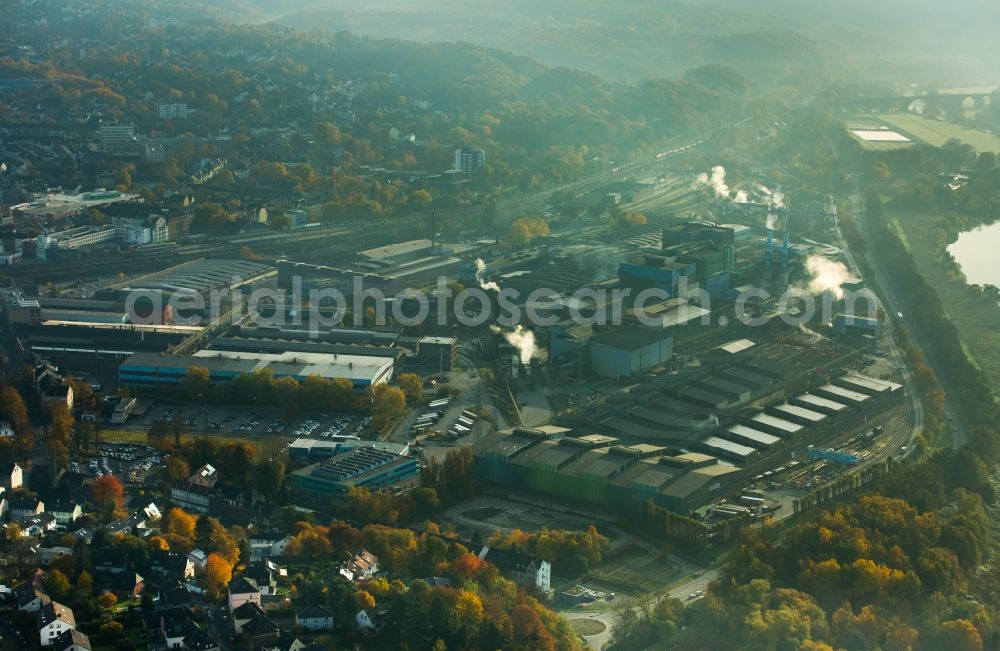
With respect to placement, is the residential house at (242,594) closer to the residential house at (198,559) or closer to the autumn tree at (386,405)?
the residential house at (198,559)

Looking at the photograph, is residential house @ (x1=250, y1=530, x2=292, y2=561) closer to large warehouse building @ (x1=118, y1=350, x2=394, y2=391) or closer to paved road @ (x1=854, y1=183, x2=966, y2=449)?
large warehouse building @ (x1=118, y1=350, x2=394, y2=391)

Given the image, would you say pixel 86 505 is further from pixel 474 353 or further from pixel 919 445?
pixel 919 445

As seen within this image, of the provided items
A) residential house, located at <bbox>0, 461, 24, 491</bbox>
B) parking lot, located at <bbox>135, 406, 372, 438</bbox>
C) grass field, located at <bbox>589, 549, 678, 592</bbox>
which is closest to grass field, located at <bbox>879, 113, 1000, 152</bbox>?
parking lot, located at <bbox>135, 406, 372, 438</bbox>

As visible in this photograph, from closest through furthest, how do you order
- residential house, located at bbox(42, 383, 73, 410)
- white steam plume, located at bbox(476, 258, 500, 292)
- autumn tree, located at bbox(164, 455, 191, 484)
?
1. autumn tree, located at bbox(164, 455, 191, 484)
2. residential house, located at bbox(42, 383, 73, 410)
3. white steam plume, located at bbox(476, 258, 500, 292)

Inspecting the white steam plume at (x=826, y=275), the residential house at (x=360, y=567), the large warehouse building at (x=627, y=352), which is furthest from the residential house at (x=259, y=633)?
the white steam plume at (x=826, y=275)

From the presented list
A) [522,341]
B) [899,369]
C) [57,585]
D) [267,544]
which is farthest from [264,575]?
[899,369]

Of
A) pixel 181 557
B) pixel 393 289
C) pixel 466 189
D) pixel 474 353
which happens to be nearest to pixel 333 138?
pixel 466 189
